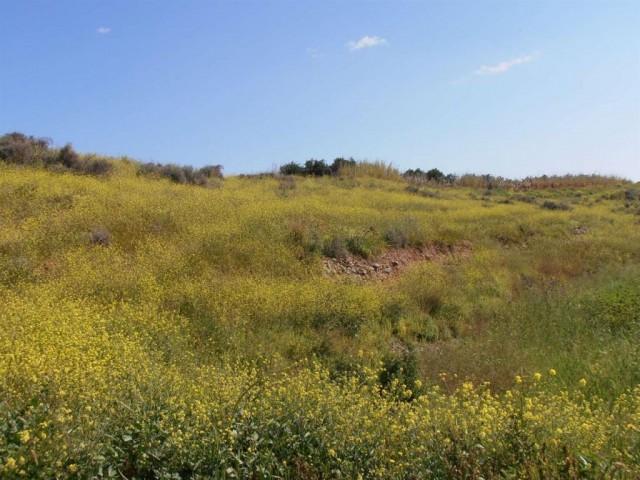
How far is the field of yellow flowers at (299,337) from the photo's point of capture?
330cm

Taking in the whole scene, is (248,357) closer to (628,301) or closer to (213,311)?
(213,311)

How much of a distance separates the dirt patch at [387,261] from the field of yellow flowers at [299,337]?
0.53ft

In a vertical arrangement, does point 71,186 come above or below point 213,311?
above

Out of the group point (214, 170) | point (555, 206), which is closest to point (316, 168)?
point (214, 170)

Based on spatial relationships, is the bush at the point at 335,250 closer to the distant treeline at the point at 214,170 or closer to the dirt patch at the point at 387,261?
the dirt patch at the point at 387,261

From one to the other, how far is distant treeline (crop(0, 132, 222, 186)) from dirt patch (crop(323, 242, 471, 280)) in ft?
26.8

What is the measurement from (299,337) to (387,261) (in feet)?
19.5

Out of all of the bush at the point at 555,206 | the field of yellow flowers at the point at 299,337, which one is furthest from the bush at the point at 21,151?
the bush at the point at 555,206

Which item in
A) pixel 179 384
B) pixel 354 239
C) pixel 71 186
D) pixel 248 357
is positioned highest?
pixel 71 186

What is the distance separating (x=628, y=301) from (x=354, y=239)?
20.8 feet

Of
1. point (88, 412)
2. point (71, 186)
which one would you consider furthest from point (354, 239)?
point (88, 412)

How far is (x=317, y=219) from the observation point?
14.8 m

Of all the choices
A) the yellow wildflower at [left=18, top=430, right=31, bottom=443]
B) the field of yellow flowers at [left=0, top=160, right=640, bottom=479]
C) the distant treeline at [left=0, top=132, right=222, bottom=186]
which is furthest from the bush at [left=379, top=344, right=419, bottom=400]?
the distant treeline at [left=0, top=132, right=222, bottom=186]

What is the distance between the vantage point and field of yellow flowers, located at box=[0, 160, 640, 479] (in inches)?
130
